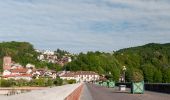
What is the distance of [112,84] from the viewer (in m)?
115

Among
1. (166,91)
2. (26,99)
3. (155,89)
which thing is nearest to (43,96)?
(26,99)

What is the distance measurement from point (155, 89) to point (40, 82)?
113343 mm

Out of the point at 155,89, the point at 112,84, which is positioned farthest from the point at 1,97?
the point at 112,84

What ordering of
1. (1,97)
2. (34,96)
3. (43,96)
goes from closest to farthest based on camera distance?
(1,97) → (34,96) → (43,96)

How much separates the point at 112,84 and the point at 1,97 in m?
108

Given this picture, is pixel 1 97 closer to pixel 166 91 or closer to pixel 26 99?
pixel 26 99

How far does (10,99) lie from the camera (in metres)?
6.89

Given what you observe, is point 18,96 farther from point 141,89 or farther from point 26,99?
point 141,89

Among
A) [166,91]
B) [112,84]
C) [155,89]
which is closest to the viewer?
[166,91]

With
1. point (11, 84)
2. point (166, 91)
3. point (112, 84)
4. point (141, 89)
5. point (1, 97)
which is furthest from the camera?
point (11, 84)

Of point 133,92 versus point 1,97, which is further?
point 133,92

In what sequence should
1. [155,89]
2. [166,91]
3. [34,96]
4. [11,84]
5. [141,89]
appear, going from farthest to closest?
[11,84], [155,89], [166,91], [141,89], [34,96]

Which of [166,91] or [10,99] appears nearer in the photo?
[10,99]

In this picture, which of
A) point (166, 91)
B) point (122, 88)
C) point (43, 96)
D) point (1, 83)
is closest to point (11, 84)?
point (1, 83)
